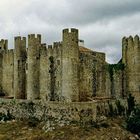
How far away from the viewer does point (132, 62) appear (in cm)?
5878

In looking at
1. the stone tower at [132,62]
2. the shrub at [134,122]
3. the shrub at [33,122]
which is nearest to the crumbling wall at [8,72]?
the shrub at [33,122]

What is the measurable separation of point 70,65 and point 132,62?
7.05 m

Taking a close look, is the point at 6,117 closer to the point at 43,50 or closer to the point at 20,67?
the point at 20,67

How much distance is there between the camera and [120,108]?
57.5 m

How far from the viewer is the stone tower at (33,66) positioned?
6109 cm

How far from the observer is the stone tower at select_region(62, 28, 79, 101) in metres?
56.5

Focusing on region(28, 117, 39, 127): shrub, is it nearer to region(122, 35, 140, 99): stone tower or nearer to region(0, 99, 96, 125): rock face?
region(0, 99, 96, 125): rock face

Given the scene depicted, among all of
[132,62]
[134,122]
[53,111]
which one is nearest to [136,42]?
[132,62]

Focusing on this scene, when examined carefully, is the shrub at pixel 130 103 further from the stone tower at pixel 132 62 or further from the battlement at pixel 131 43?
the battlement at pixel 131 43

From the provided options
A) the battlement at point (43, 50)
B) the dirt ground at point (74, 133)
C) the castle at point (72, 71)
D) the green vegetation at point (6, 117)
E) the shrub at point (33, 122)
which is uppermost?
the battlement at point (43, 50)

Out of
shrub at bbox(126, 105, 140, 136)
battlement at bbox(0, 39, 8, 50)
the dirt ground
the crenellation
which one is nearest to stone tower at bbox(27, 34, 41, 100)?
the dirt ground

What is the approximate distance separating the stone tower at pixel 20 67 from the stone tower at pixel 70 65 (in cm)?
861

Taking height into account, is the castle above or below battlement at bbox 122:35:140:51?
below

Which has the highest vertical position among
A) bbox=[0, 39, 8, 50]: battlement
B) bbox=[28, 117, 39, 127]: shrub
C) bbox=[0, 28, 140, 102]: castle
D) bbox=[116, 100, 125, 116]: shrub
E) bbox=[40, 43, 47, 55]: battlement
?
bbox=[0, 39, 8, 50]: battlement
